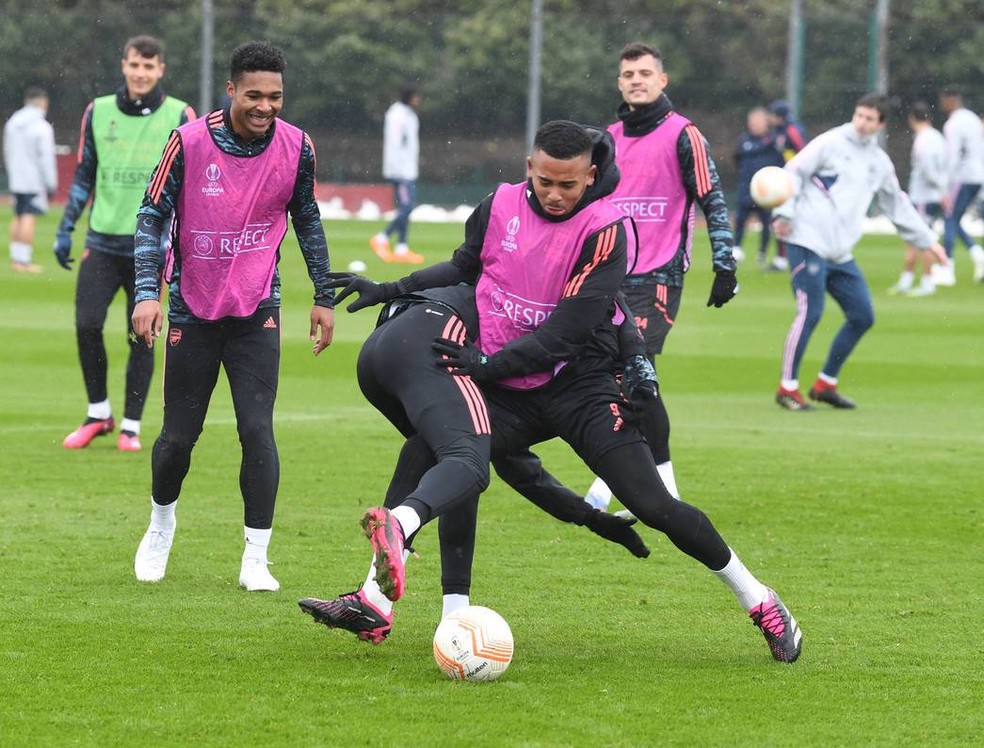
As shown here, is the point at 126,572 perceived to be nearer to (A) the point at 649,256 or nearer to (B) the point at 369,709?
(B) the point at 369,709

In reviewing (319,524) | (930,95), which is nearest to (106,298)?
(319,524)

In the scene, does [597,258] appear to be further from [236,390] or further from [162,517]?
[162,517]

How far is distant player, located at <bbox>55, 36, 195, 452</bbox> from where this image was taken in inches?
383

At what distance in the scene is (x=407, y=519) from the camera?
5199mm

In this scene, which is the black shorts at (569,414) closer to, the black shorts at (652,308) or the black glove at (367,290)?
the black glove at (367,290)

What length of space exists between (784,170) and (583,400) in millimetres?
7544

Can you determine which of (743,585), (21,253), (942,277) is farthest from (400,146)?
(743,585)

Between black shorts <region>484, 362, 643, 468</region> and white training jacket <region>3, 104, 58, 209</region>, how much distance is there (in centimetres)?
1993

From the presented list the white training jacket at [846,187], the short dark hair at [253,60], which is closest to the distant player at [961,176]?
the white training jacket at [846,187]

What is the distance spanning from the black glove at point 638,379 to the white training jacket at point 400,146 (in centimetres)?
2017

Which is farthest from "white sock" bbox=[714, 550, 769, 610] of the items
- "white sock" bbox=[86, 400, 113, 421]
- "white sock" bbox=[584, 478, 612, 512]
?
"white sock" bbox=[86, 400, 113, 421]

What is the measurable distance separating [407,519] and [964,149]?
20.0m

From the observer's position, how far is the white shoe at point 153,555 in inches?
268

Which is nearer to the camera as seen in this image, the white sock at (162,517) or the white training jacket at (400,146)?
the white sock at (162,517)
